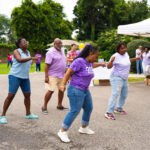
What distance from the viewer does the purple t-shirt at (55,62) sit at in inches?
210

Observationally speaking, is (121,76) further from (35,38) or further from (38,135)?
(35,38)

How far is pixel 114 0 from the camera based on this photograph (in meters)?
40.0

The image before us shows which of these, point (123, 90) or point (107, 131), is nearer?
point (107, 131)

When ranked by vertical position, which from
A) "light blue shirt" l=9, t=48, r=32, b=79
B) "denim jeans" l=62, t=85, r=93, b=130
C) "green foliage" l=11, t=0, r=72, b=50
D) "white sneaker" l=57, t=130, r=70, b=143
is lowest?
"white sneaker" l=57, t=130, r=70, b=143

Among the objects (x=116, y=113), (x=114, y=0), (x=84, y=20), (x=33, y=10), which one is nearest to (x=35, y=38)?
(x=33, y=10)

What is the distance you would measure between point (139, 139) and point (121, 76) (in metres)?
1.55

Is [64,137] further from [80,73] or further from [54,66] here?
[54,66]

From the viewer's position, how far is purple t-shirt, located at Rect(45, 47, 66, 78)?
5.34 metres

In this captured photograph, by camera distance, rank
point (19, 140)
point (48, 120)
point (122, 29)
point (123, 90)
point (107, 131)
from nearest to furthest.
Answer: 1. point (19, 140)
2. point (107, 131)
3. point (48, 120)
4. point (123, 90)
5. point (122, 29)

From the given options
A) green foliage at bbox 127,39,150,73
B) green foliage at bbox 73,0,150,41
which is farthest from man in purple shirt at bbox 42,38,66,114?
green foliage at bbox 73,0,150,41

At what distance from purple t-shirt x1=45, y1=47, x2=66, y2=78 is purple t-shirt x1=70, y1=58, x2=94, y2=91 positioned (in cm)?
176

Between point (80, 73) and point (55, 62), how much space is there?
1.86 meters

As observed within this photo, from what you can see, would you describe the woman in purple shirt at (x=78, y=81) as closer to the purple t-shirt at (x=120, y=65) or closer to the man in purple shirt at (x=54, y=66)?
the purple t-shirt at (x=120, y=65)

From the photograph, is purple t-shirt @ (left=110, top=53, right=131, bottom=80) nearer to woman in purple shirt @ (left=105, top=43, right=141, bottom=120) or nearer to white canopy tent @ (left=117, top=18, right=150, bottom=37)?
woman in purple shirt @ (left=105, top=43, right=141, bottom=120)
